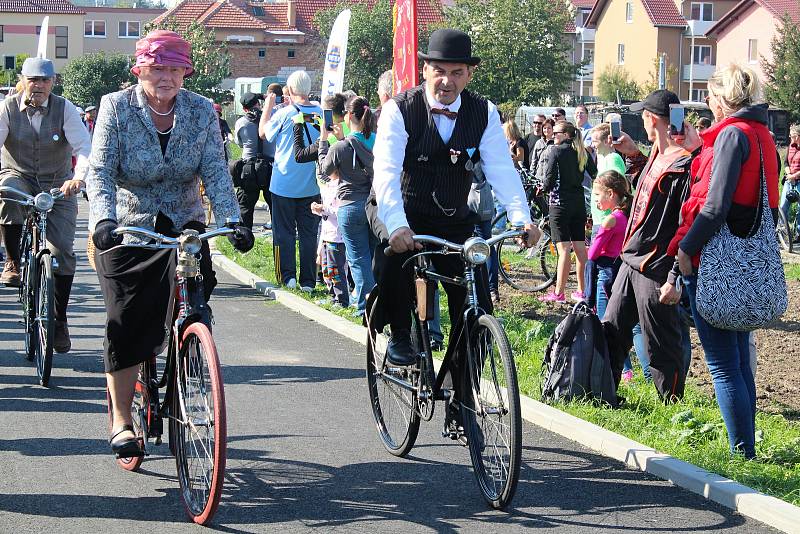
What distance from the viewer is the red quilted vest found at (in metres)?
5.86

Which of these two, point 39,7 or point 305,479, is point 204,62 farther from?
point 305,479

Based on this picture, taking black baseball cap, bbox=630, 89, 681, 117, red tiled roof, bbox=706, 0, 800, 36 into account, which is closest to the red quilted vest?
black baseball cap, bbox=630, 89, 681, 117

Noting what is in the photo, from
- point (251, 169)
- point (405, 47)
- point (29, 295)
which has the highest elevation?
point (405, 47)

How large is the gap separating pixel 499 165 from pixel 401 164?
483 mm

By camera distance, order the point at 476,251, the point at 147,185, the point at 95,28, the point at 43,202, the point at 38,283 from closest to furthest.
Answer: the point at 476,251, the point at 147,185, the point at 43,202, the point at 38,283, the point at 95,28

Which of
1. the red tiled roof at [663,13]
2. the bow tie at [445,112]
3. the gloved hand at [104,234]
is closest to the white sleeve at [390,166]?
the bow tie at [445,112]

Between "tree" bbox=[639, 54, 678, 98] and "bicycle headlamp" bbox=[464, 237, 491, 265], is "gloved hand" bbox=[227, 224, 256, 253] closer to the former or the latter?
"bicycle headlamp" bbox=[464, 237, 491, 265]

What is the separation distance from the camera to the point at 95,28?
412 ft

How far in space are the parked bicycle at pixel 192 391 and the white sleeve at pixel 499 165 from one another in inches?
54.5

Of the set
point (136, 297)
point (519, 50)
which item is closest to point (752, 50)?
point (519, 50)

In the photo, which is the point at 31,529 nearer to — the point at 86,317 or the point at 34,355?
the point at 34,355

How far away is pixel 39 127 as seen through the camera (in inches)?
366

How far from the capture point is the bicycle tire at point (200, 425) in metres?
4.87

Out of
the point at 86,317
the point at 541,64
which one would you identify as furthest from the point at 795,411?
the point at 541,64
